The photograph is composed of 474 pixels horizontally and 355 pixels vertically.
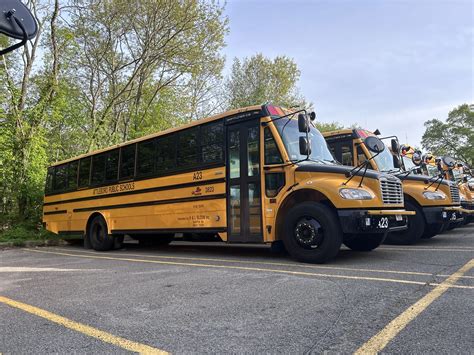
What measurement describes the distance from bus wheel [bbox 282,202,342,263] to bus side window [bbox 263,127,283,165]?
929 mm

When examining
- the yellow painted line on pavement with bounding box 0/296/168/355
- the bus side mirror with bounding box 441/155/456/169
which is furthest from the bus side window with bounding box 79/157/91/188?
the bus side mirror with bounding box 441/155/456/169

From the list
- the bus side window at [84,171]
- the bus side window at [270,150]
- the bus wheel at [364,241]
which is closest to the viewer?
the bus side window at [270,150]

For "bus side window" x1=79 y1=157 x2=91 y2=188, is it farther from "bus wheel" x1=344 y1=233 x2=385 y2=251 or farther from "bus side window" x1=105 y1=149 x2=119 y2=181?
"bus wheel" x1=344 y1=233 x2=385 y2=251

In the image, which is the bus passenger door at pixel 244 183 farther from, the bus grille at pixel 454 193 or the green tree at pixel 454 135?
the green tree at pixel 454 135

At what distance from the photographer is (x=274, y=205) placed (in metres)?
6.46

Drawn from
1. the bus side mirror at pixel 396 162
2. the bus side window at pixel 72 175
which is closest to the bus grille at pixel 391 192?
the bus side mirror at pixel 396 162

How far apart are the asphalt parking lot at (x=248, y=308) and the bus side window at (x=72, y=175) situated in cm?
567

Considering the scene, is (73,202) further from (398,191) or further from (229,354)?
(229,354)

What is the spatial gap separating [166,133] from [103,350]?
6380mm

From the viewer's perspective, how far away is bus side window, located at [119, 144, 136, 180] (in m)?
9.34

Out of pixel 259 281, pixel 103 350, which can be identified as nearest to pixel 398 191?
pixel 259 281

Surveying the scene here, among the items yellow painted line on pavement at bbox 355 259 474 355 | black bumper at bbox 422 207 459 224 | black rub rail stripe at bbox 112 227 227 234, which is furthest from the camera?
black bumper at bbox 422 207 459 224

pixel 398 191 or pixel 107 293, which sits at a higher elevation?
pixel 398 191

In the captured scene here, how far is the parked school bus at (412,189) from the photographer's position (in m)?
8.34
